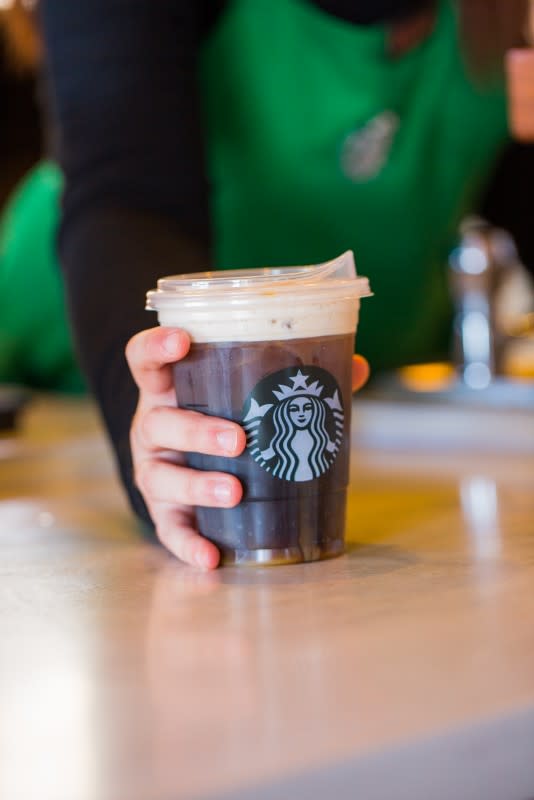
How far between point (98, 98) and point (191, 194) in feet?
0.46

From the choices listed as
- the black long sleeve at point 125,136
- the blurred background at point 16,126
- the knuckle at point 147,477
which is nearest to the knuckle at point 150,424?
the knuckle at point 147,477

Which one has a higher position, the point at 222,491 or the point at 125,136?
the point at 125,136

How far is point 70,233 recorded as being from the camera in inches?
47.2

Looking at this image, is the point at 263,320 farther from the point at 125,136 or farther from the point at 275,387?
the point at 125,136

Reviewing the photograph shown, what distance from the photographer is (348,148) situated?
1.65 metres

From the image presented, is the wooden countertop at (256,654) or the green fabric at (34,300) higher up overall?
the green fabric at (34,300)

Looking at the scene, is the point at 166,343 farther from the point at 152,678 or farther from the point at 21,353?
the point at 21,353

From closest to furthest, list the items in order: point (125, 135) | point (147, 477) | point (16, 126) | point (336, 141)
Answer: point (147, 477) → point (125, 135) → point (336, 141) → point (16, 126)

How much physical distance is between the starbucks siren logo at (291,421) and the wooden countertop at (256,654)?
8 centimetres

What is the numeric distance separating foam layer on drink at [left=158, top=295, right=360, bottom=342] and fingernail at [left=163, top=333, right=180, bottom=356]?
0.5 inches

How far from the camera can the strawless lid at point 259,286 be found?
2.50 feet

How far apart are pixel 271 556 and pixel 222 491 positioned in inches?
2.5

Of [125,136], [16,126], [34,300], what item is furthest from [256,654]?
[16,126]

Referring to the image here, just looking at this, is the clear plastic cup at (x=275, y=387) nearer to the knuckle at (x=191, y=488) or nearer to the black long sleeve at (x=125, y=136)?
the knuckle at (x=191, y=488)
